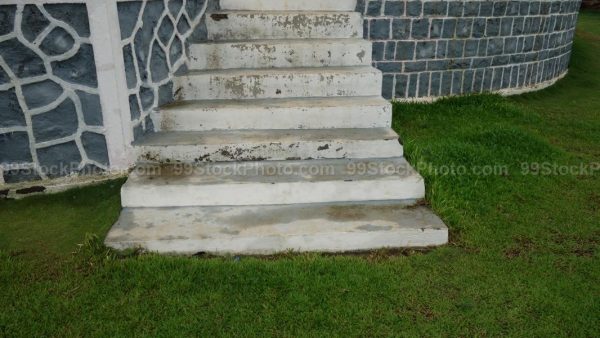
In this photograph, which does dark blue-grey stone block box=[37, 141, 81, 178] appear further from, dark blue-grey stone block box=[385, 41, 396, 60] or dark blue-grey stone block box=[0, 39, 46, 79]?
dark blue-grey stone block box=[385, 41, 396, 60]

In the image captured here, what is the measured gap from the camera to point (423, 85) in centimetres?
675

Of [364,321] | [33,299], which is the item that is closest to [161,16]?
[33,299]

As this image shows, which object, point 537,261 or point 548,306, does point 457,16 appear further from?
point 548,306

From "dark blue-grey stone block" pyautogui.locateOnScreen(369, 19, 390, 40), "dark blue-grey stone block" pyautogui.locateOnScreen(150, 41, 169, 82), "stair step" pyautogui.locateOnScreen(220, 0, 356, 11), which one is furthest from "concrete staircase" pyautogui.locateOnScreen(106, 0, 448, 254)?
"dark blue-grey stone block" pyautogui.locateOnScreen(369, 19, 390, 40)

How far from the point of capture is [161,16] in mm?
4469

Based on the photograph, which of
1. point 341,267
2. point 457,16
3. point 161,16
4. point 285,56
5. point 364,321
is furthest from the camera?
point 457,16

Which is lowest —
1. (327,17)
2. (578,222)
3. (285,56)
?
(578,222)

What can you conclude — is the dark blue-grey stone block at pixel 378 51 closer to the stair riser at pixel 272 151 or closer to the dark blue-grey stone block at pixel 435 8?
the dark blue-grey stone block at pixel 435 8

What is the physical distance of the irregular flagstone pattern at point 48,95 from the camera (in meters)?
3.70

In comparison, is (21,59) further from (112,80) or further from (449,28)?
(449,28)

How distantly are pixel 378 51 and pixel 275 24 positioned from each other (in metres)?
1.63

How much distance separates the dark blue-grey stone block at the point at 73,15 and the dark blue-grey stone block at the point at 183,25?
120 cm

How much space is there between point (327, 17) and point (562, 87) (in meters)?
5.59

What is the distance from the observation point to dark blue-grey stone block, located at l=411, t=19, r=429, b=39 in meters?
6.43
